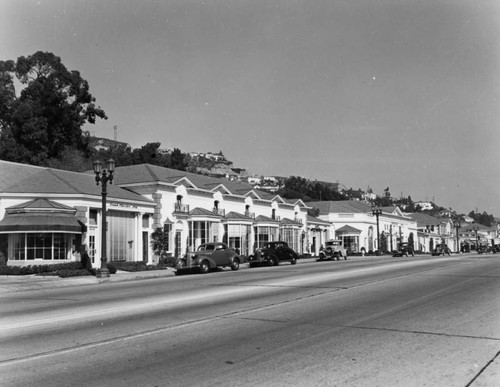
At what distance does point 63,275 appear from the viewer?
2680 cm

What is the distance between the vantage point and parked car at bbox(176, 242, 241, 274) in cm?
2909

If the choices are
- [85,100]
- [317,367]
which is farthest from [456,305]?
[85,100]

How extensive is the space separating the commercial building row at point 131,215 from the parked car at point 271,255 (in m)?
6.63

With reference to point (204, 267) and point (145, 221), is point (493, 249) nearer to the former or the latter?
point (145, 221)

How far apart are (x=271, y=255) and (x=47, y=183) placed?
643 inches

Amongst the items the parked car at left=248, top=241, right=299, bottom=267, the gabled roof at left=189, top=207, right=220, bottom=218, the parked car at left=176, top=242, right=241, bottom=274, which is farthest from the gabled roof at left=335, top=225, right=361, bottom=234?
the parked car at left=176, top=242, right=241, bottom=274

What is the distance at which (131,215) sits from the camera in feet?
120

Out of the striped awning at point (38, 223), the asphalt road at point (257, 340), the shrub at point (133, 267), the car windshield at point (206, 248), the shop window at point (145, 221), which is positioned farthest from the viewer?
the shop window at point (145, 221)

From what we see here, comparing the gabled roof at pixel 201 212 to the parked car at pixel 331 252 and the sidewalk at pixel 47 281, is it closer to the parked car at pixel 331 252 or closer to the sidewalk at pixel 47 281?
the parked car at pixel 331 252

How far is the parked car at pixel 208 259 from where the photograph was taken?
29094 mm

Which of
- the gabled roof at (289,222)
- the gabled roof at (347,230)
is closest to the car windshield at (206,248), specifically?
the gabled roof at (289,222)

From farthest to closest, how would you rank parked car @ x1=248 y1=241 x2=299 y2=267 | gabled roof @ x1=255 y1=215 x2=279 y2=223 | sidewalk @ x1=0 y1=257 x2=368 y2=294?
gabled roof @ x1=255 y1=215 x2=279 y2=223, parked car @ x1=248 y1=241 x2=299 y2=267, sidewalk @ x1=0 y1=257 x2=368 y2=294

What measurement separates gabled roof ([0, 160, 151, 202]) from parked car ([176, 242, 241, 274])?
8.16 m

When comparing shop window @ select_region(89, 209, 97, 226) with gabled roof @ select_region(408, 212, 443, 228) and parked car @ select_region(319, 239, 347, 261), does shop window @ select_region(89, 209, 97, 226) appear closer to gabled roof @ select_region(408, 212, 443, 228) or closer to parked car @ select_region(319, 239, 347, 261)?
parked car @ select_region(319, 239, 347, 261)
